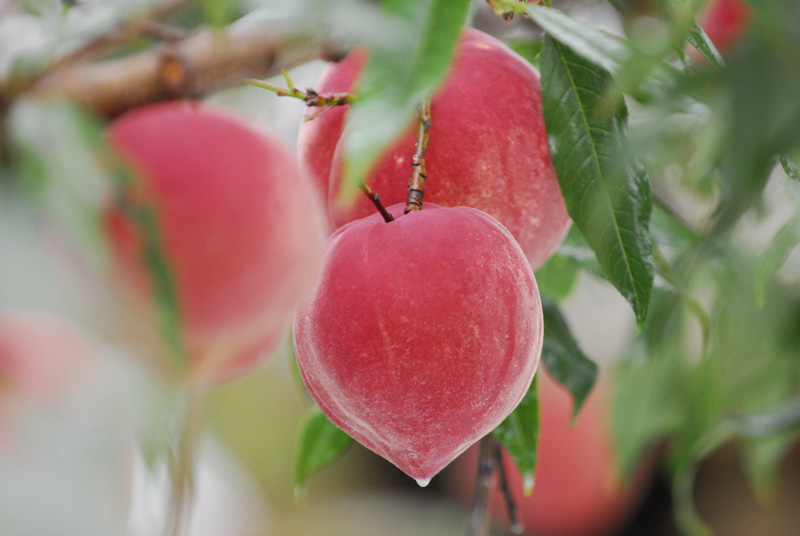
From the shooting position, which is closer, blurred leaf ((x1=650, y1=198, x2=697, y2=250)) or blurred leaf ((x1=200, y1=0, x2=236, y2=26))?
blurred leaf ((x1=200, y1=0, x2=236, y2=26))

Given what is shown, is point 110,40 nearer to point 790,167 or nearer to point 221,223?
point 221,223

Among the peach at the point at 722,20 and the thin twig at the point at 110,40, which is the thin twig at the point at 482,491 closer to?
the thin twig at the point at 110,40

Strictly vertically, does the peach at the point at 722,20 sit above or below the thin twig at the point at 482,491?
above

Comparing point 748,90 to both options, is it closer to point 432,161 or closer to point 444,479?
point 432,161

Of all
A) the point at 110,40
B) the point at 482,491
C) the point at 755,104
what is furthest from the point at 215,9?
the point at 482,491

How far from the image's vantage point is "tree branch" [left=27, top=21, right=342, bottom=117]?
0.25 meters

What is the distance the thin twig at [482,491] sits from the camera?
51cm

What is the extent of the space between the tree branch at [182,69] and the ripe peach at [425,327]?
94mm

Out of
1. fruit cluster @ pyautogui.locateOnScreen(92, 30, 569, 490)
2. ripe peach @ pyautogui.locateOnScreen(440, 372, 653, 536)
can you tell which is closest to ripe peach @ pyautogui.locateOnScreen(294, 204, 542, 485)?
fruit cluster @ pyautogui.locateOnScreen(92, 30, 569, 490)

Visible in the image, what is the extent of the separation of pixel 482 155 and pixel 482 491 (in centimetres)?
24

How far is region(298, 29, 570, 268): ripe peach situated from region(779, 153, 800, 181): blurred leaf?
0.11 meters

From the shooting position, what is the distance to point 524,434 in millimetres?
504

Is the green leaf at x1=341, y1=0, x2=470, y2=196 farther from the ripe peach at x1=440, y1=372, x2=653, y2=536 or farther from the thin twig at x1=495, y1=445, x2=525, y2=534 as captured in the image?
the ripe peach at x1=440, y1=372, x2=653, y2=536

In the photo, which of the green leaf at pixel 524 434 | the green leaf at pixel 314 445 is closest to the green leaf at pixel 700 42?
the green leaf at pixel 524 434
